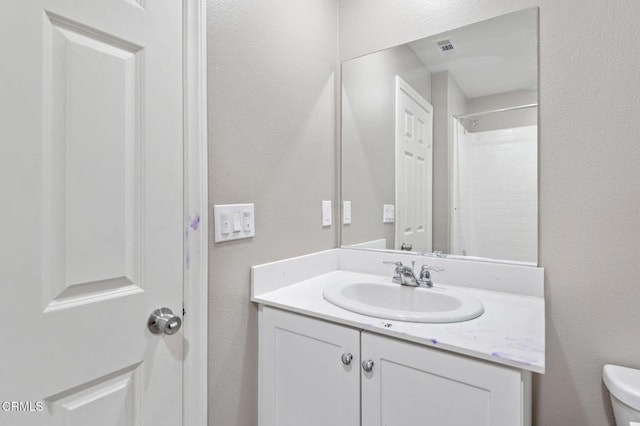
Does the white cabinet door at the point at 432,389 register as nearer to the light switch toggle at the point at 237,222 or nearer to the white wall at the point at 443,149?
the light switch toggle at the point at 237,222

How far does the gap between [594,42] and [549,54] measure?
13 cm

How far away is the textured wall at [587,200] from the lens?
109cm

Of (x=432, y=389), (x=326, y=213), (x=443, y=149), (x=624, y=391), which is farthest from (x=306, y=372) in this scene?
(x=443, y=149)

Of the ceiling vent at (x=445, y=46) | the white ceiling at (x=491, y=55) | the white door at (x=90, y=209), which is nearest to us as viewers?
the white door at (x=90, y=209)

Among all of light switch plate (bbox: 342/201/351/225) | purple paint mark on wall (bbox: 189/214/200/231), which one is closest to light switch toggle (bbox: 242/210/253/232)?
purple paint mark on wall (bbox: 189/214/200/231)

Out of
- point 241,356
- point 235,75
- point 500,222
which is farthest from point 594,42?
point 241,356

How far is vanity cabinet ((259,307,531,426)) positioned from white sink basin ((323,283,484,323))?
9cm

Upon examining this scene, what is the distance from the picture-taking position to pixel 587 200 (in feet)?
3.77

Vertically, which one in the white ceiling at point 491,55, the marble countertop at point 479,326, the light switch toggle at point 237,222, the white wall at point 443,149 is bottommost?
the marble countertop at point 479,326

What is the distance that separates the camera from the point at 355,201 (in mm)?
1735

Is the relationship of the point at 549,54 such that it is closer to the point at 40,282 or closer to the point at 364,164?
the point at 364,164

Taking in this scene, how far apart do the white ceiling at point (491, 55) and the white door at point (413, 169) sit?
0.17 metres

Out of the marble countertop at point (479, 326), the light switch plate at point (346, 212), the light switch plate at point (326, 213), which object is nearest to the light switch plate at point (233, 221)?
the marble countertop at point (479, 326)

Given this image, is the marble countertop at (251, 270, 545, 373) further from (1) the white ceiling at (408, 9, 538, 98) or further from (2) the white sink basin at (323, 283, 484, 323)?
(1) the white ceiling at (408, 9, 538, 98)
